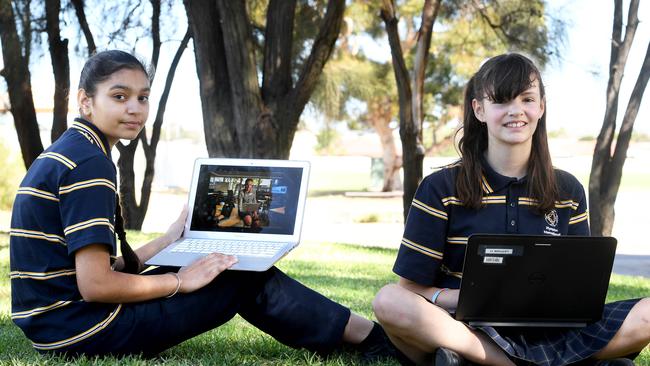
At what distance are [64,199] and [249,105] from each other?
19.6 ft

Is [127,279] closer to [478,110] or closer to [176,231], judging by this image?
[176,231]

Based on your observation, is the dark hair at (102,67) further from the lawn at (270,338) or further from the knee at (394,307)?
the knee at (394,307)

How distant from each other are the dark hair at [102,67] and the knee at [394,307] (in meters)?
1.22

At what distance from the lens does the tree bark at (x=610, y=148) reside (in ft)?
34.3

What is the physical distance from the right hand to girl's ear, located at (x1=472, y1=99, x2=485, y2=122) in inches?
43.2

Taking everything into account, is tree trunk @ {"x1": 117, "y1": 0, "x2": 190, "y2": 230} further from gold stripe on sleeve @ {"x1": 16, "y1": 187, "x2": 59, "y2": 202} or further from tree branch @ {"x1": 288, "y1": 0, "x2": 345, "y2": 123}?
gold stripe on sleeve @ {"x1": 16, "y1": 187, "x2": 59, "y2": 202}

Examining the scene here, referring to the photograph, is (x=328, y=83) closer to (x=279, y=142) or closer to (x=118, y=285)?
(x=279, y=142)

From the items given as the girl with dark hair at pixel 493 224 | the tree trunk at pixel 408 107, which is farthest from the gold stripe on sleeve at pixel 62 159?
the tree trunk at pixel 408 107

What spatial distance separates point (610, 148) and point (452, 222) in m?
8.20

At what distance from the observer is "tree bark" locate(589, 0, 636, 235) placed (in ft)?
34.3

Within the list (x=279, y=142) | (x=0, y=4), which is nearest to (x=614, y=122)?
(x=279, y=142)

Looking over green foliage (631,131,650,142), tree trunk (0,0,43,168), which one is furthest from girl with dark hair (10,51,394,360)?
green foliage (631,131,650,142)

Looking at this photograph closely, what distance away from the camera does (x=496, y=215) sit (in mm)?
3119

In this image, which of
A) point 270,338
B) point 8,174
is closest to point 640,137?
point 8,174
